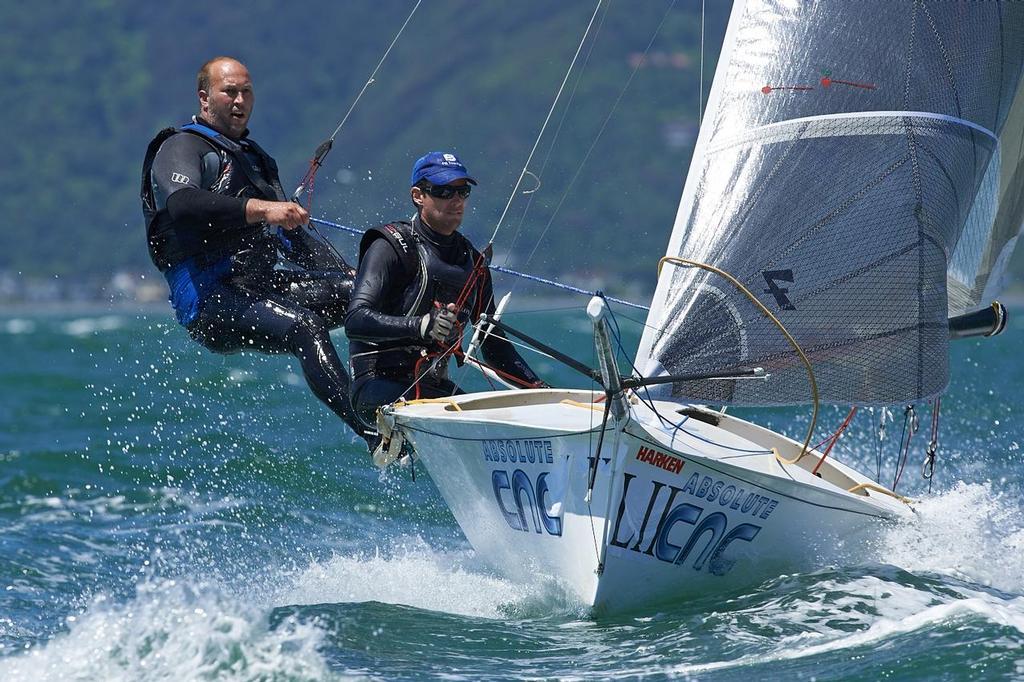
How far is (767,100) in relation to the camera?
5629mm

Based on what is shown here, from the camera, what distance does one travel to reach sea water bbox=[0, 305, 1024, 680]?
4.70 metres

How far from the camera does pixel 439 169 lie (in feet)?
18.5

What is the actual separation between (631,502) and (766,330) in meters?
0.89

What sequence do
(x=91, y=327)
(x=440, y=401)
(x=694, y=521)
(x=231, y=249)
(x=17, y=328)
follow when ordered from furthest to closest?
(x=17, y=328)
(x=91, y=327)
(x=231, y=249)
(x=440, y=401)
(x=694, y=521)

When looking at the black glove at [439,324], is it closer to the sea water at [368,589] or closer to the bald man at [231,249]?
the bald man at [231,249]

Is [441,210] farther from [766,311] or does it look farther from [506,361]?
[766,311]

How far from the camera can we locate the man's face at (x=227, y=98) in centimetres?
616

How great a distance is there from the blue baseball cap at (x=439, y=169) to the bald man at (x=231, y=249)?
601 millimetres

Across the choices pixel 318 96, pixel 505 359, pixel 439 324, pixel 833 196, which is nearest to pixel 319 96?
pixel 318 96

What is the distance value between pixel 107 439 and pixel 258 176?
5047 millimetres

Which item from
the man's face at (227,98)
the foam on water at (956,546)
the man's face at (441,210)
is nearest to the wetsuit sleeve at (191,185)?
the man's face at (227,98)

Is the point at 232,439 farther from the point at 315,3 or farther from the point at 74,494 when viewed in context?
the point at 315,3

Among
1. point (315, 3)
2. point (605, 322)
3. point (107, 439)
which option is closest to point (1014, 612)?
point (605, 322)

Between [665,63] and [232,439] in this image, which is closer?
[232,439]
